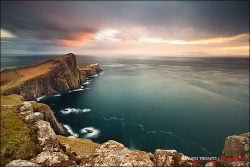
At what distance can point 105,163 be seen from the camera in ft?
37.6

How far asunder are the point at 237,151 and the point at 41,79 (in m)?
112

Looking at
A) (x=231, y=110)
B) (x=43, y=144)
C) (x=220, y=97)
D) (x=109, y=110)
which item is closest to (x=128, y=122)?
(x=109, y=110)

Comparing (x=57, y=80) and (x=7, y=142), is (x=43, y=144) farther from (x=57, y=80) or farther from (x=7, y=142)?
(x=57, y=80)

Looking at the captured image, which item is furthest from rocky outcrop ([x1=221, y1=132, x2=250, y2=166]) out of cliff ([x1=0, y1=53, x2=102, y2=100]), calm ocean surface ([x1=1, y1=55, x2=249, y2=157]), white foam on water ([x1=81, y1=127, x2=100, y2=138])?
cliff ([x1=0, y1=53, x2=102, y2=100])

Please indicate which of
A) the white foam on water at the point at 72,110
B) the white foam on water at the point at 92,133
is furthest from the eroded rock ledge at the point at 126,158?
the white foam on water at the point at 72,110

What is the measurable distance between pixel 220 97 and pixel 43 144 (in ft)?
369

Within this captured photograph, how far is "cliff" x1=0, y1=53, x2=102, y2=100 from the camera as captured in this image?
75.6 m

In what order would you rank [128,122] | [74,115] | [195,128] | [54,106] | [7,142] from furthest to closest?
[54,106]
[74,115]
[128,122]
[195,128]
[7,142]

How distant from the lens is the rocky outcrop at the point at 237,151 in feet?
42.1

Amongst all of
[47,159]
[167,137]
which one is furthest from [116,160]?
[167,137]

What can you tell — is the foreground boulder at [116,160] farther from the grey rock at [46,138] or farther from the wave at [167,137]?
the wave at [167,137]

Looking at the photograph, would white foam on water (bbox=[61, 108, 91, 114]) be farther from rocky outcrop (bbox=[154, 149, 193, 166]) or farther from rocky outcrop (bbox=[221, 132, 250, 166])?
rocky outcrop (bbox=[221, 132, 250, 166])

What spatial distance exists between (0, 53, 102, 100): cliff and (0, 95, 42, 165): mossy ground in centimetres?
6491

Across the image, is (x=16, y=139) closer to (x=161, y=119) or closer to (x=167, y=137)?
(x=167, y=137)
